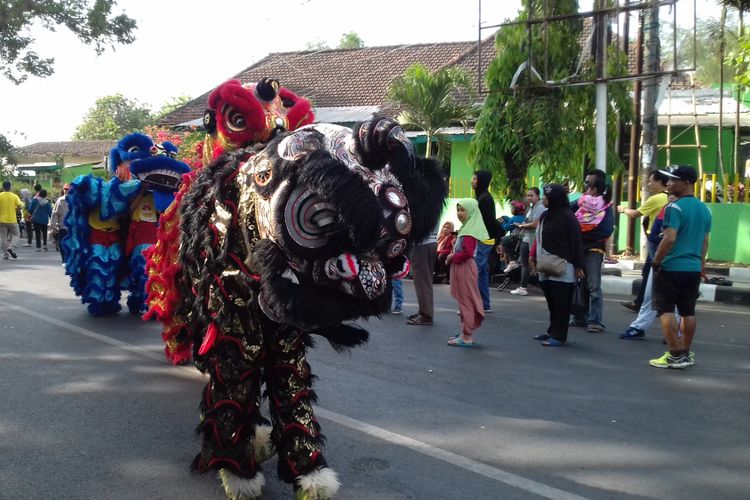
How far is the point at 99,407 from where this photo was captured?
17.0 feet

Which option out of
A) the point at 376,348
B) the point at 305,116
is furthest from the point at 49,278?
the point at 305,116

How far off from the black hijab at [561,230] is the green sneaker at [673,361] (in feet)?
4.10

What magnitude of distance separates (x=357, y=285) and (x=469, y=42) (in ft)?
77.2

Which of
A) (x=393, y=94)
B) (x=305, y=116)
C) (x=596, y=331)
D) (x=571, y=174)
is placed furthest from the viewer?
(x=393, y=94)

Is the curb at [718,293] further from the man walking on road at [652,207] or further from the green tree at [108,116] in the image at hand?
the green tree at [108,116]

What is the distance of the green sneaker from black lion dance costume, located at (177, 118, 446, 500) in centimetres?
387

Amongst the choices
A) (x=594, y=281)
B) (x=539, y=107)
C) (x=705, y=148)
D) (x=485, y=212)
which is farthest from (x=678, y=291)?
(x=705, y=148)

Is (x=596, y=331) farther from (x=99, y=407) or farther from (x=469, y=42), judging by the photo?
(x=469, y=42)

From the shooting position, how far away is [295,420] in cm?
343

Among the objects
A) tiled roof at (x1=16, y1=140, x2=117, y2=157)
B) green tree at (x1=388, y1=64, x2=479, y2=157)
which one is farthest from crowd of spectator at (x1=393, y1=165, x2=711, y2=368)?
tiled roof at (x1=16, y1=140, x2=117, y2=157)

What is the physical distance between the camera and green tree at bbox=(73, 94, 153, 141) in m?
68.2

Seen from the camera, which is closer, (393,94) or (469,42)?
(393,94)

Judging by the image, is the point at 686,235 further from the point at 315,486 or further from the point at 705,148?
the point at 705,148

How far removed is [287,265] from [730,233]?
12497 mm
